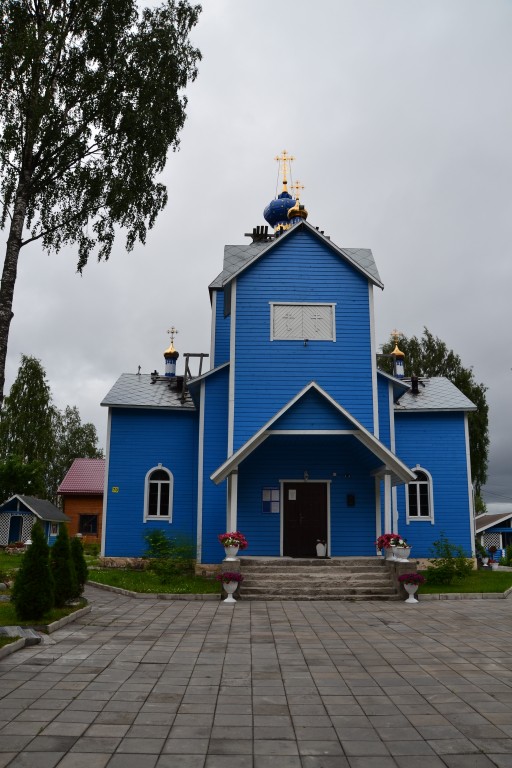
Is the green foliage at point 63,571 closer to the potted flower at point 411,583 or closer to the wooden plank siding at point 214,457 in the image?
the wooden plank siding at point 214,457

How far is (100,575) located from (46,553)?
260 inches

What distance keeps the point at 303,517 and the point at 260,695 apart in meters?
10.0

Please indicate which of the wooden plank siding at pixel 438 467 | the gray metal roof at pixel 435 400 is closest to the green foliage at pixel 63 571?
the wooden plank siding at pixel 438 467

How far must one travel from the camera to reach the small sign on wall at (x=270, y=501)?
1557 cm

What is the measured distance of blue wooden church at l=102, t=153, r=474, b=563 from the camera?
15.4 meters

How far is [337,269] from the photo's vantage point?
54.0 ft

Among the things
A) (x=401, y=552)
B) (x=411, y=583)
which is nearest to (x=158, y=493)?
(x=401, y=552)

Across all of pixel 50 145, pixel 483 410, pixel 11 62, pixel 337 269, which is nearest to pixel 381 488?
pixel 337 269

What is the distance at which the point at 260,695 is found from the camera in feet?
18.5

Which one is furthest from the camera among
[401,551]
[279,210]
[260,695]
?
[279,210]

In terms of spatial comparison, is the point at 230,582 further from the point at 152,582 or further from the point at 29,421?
the point at 29,421

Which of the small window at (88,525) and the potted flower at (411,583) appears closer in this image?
the potted flower at (411,583)

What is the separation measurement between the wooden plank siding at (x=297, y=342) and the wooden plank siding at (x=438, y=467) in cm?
363

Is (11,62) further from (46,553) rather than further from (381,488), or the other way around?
(381,488)
